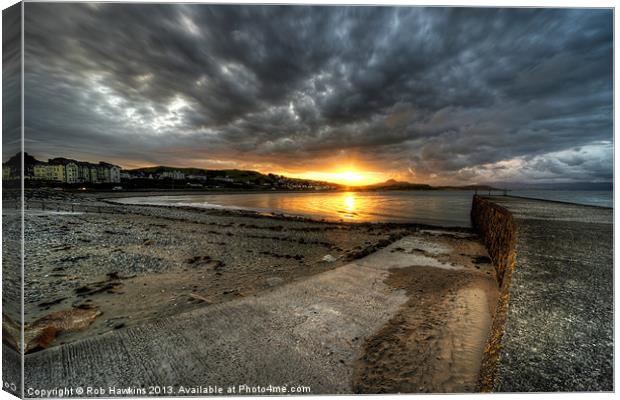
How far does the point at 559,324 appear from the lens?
5.38ft

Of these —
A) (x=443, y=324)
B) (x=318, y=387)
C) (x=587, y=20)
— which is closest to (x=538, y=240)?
(x=443, y=324)

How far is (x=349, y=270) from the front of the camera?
4.62 meters

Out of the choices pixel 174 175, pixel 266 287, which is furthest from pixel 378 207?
pixel 174 175

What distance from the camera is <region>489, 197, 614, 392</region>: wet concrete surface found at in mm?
1427

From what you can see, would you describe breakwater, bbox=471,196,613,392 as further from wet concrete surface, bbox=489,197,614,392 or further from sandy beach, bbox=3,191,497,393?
sandy beach, bbox=3,191,497,393

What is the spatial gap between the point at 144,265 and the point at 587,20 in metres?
7.11

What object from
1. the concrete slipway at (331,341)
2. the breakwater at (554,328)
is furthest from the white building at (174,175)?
the breakwater at (554,328)

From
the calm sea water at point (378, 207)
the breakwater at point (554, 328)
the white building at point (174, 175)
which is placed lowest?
the calm sea water at point (378, 207)

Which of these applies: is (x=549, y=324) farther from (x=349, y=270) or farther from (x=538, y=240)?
(x=349, y=270)

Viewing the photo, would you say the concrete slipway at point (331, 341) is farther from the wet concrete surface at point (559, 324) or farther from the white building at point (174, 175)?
the white building at point (174, 175)

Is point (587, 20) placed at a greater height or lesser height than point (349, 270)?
greater

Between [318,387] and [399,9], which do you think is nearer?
[318,387]

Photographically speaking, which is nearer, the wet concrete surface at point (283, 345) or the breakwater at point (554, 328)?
the breakwater at point (554, 328)

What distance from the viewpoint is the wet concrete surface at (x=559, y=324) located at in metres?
1.43
